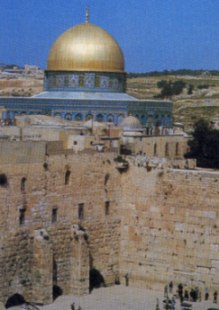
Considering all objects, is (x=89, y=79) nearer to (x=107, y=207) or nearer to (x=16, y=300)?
(x=107, y=207)

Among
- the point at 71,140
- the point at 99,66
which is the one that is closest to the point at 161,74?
the point at 99,66

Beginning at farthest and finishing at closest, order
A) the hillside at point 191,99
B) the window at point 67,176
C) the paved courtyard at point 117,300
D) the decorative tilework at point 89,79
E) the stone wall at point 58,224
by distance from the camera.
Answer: the hillside at point 191,99
the decorative tilework at point 89,79
the window at point 67,176
the paved courtyard at point 117,300
the stone wall at point 58,224

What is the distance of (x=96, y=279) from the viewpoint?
2327cm

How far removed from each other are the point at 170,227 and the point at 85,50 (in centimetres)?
1362

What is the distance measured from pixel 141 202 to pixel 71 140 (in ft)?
10.8

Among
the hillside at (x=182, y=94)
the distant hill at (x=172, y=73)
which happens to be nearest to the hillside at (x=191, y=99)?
the hillside at (x=182, y=94)

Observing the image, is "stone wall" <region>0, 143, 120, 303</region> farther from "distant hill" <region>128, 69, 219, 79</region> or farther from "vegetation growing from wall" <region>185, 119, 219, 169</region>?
"distant hill" <region>128, 69, 219, 79</region>

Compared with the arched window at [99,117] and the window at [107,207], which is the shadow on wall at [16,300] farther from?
the arched window at [99,117]

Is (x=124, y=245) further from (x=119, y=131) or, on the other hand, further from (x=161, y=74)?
(x=161, y=74)

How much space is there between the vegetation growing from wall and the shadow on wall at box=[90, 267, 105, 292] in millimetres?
9462

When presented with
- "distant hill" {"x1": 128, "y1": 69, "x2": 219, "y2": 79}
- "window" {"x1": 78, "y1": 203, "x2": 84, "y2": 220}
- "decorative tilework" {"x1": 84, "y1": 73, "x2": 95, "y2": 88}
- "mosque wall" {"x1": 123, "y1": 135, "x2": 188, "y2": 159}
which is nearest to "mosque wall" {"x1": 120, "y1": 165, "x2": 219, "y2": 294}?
Answer: "window" {"x1": 78, "y1": 203, "x2": 84, "y2": 220}

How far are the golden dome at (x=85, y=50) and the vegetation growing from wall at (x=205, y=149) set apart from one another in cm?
468

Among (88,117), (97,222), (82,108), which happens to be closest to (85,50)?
(82,108)

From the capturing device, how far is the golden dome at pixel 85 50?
3422 cm
